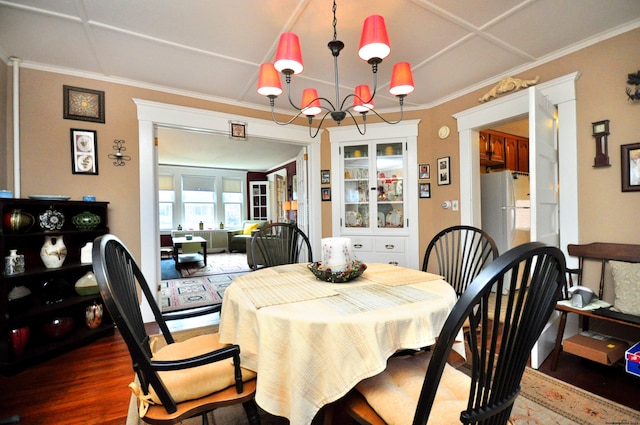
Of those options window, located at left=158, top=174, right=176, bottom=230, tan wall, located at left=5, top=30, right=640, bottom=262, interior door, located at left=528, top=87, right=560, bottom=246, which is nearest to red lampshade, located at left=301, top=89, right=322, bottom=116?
interior door, located at left=528, top=87, right=560, bottom=246

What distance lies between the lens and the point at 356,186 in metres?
3.87

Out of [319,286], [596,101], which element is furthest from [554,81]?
[319,286]

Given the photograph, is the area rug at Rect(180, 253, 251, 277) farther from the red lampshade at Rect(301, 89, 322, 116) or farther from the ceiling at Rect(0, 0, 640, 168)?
the red lampshade at Rect(301, 89, 322, 116)

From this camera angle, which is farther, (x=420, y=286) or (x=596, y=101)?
(x=596, y=101)

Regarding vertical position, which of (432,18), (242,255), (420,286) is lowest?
(242,255)

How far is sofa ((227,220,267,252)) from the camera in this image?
8070 mm

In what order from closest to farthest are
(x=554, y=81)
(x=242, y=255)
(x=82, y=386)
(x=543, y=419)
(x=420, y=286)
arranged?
(x=420, y=286) < (x=543, y=419) < (x=82, y=386) < (x=554, y=81) < (x=242, y=255)

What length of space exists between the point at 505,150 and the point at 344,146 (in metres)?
2.43

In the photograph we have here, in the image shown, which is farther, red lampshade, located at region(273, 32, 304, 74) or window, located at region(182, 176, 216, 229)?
window, located at region(182, 176, 216, 229)

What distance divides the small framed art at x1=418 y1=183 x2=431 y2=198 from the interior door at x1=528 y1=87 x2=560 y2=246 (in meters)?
1.33

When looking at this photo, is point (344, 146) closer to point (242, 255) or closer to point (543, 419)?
point (543, 419)

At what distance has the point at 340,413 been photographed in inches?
63.7

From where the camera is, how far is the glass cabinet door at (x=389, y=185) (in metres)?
3.73

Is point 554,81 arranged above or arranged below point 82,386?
above
